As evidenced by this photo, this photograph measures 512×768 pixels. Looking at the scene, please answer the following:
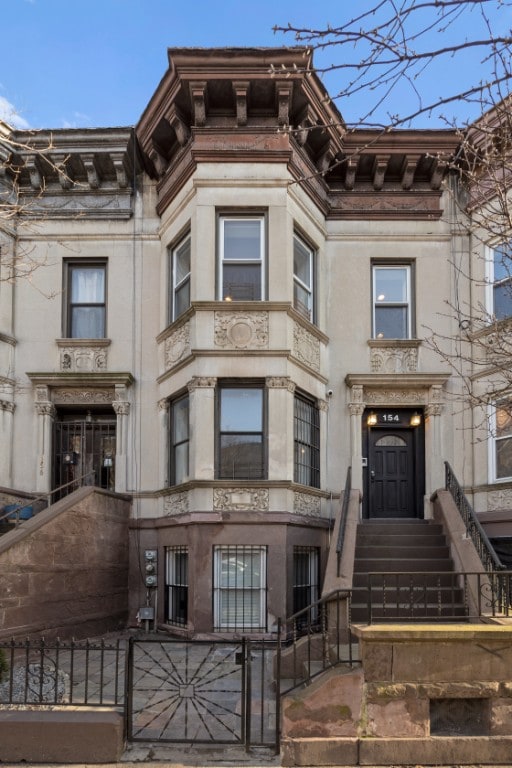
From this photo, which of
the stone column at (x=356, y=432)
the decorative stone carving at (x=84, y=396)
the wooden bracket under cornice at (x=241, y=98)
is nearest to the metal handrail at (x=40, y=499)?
the decorative stone carving at (x=84, y=396)

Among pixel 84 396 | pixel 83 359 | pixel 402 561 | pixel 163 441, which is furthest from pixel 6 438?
pixel 402 561

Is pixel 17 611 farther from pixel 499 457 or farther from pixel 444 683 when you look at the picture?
pixel 499 457

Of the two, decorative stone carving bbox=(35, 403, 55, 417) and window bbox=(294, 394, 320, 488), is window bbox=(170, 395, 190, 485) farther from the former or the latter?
decorative stone carving bbox=(35, 403, 55, 417)

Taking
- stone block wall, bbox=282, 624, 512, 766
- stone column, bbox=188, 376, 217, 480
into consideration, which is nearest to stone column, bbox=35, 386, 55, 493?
stone column, bbox=188, 376, 217, 480

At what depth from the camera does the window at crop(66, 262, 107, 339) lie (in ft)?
46.3

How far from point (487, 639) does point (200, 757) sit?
116 inches

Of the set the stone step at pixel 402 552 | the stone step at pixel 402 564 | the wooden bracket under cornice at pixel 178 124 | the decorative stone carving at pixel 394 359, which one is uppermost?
the wooden bracket under cornice at pixel 178 124

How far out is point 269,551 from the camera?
11461 millimetres

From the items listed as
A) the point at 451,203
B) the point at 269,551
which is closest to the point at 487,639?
the point at 269,551

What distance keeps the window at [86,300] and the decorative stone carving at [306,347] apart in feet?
14.0

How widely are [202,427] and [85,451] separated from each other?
353cm

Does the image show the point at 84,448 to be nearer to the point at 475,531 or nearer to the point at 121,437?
the point at 121,437

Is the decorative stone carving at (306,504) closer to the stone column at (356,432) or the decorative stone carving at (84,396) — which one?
the stone column at (356,432)

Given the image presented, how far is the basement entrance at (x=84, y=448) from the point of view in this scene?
13953 mm
